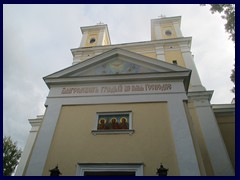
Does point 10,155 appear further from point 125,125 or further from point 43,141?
point 125,125

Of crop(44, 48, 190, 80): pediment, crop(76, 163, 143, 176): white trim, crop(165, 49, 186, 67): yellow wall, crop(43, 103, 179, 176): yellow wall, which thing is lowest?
crop(76, 163, 143, 176): white trim

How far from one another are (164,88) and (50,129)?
5.20 m

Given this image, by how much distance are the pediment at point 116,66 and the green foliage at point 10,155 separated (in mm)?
17124

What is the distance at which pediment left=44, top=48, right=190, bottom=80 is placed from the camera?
9911 mm

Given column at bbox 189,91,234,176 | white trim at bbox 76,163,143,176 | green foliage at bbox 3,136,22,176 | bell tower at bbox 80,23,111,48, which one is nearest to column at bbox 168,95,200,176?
white trim at bbox 76,163,143,176

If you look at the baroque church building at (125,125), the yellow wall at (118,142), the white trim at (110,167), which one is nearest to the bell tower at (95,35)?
the baroque church building at (125,125)

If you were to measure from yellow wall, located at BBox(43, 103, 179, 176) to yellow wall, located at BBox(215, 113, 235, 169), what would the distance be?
18.5ft

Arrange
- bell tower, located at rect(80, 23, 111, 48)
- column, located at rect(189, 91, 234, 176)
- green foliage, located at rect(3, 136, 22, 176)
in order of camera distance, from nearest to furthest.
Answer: column, located at rect(189, 91, 234, 176), bell tower, located at rect(80, 23, 111, 48), green foliage, located at rect(3, 136, 22, 176)

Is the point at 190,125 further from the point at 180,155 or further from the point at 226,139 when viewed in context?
the point at 226,139

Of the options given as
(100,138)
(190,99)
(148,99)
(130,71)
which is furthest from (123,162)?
(190,99)

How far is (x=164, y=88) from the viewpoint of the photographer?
30.5 ft

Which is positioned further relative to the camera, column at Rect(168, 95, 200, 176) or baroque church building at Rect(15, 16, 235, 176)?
baroque church building at Rect(15, 16, 235, 176)

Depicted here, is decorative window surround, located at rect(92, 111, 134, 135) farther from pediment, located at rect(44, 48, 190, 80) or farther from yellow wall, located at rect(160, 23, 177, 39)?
yellow wall, located at rect(160, 23, 177, 39)

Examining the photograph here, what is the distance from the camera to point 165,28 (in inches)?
760
